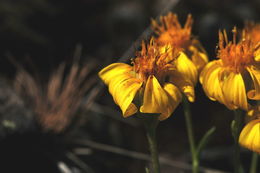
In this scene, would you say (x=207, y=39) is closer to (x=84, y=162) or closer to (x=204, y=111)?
(x=204, y=111)

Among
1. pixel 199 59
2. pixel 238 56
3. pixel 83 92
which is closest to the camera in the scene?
pixel 238 56

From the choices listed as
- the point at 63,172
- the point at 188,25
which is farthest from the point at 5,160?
the point at 188,25

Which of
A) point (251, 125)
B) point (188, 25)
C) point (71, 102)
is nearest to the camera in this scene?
point (251, 125)

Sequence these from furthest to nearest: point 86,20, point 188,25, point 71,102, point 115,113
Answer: point 86,20, point 115,113, point 71,102, point 188,25

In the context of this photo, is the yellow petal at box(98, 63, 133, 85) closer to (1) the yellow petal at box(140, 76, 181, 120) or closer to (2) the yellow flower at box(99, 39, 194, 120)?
(2) the yellow flower at box(99, 39, 194, 120)

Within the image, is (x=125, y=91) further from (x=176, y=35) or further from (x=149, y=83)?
(x=176, y=35)

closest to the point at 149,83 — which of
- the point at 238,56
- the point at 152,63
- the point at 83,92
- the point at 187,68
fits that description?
the point at 152,63

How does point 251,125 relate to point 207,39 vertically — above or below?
below
